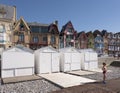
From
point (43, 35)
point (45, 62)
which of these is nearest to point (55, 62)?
point (45, 62)

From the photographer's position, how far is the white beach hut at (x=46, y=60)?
1520 centimetres

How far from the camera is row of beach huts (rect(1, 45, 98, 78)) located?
1316 cm

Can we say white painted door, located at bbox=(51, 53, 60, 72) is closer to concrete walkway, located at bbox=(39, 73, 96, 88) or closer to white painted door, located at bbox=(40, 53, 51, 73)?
white painted door, located at bbox=(40, 53, 51, 73)

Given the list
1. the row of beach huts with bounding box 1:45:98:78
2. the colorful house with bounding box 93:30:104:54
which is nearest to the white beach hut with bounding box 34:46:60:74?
the row of beach huts with bounding box 1:45:98:78

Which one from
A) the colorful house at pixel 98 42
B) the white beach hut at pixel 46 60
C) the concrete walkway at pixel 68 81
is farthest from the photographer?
the colorful house at pixel 98 42

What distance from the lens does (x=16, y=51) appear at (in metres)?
13.7

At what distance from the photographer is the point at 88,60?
65.3 feet

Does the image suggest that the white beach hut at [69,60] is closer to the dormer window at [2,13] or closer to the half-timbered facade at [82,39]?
the dormer window at [2,13]

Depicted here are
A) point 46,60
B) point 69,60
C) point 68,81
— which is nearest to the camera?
point 68,81

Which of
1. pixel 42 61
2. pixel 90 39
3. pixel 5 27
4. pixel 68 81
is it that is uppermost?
pixel 5 27

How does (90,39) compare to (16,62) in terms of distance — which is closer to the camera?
(16,62)

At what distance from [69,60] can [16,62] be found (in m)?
6.71

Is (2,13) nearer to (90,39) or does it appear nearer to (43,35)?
(43,35)

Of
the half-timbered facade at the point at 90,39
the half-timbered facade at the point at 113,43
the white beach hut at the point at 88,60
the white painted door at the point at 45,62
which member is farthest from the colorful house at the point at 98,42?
the white painted door at the point at 45,62
